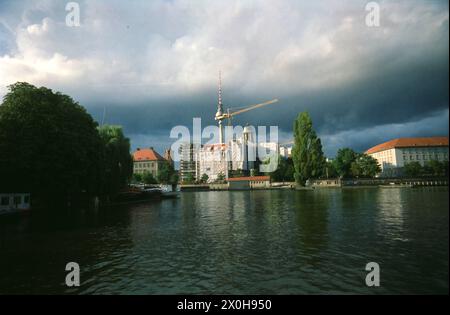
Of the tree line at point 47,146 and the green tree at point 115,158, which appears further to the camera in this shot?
the green tree at point 115,158

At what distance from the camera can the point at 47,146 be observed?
114 feet

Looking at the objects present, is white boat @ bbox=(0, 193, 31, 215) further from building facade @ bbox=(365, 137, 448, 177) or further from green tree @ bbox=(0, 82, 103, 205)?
building facade @ bbox=(365, 137, 448, 177)

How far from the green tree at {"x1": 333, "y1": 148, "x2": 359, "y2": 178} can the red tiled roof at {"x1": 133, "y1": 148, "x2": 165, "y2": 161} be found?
3764 inches

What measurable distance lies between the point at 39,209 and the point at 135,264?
34.2 meters

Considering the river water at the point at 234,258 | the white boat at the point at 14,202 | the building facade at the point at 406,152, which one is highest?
the building facade at the point at 406,152

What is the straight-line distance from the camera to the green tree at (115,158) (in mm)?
50656

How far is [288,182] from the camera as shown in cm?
14275

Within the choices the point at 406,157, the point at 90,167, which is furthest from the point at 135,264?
the point at 406,157

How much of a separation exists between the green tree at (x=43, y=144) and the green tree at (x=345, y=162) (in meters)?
116

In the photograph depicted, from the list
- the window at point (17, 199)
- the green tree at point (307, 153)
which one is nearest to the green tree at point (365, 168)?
the green tree at point (307, 153)

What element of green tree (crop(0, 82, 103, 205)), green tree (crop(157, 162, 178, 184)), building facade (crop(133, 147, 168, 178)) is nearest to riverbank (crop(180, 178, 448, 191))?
green tree (crop(157, 162, 178, 184))

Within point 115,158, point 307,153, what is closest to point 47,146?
point 115,158

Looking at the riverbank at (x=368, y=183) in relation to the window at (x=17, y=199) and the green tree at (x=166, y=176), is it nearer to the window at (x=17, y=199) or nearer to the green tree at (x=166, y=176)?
the green tree at (x=166, y=176)
